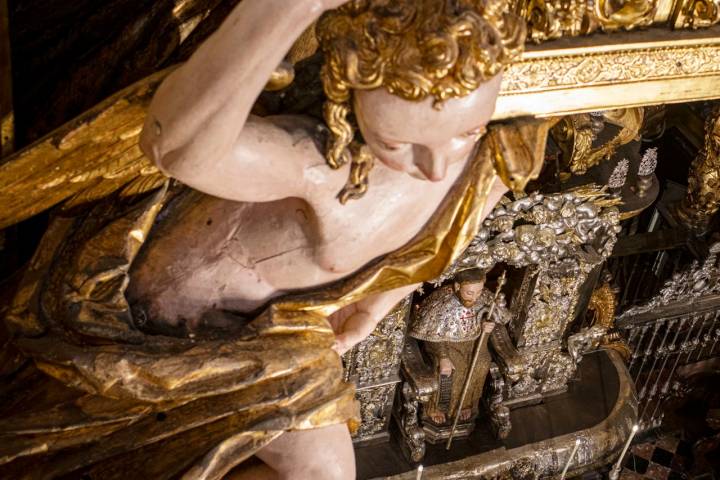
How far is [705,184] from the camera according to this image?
3471 millimetres

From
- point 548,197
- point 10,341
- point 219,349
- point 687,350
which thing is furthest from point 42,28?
point 687,350

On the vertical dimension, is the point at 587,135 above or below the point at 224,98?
below

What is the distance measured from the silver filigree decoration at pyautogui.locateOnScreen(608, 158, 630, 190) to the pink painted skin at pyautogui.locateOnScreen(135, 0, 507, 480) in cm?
122

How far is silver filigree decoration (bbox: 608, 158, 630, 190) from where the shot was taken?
307 centimetres

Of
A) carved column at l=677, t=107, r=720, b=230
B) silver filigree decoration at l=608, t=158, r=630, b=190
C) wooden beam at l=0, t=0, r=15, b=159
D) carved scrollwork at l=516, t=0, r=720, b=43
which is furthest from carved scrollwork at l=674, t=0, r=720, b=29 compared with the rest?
wooden beam at l=0, t=0, r=15, b=159

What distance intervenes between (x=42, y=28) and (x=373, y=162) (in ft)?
2.58

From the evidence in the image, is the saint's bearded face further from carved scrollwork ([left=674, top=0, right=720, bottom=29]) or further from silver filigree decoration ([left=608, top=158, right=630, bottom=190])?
carved scrollwork ([left=674, top=0, right=720, bottom=29])

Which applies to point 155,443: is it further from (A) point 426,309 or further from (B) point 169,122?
(A) point 426,309

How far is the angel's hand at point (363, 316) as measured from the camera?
2.09m

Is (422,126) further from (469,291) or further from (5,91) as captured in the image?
(469,291)

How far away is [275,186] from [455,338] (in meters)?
1.54

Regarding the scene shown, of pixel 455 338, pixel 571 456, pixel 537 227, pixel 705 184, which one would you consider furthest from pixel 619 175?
pixel 571 456

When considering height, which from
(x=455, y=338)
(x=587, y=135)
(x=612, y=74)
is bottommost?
(x=455, y=338)

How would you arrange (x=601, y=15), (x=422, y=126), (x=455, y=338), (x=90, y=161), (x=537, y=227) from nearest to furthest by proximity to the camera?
(x=422, y=126)
(x=90, y=161)
(x=601, y=15)
(x=537, y=227)
(x=455, y=338)
